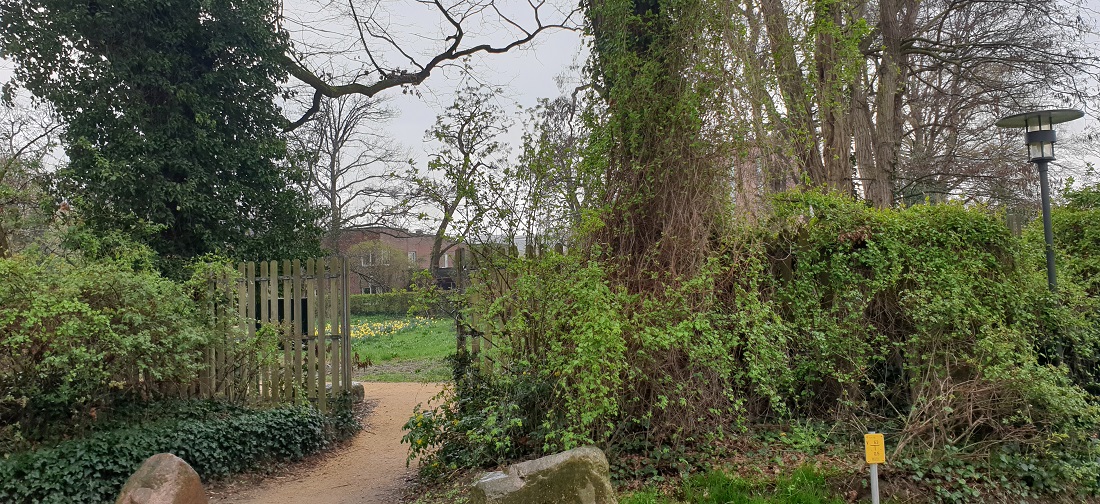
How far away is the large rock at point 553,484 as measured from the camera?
13.8 feet

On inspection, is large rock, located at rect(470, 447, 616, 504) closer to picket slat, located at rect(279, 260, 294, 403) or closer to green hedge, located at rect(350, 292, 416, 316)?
picket slat, located at rect(279, 260, 294, 403)

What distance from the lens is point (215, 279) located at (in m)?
7.52

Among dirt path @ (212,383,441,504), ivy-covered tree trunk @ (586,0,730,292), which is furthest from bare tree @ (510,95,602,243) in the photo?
dirt path @ (212,383,441,504)

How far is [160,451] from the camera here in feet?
19.8

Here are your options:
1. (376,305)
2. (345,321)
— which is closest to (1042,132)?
(345,321)

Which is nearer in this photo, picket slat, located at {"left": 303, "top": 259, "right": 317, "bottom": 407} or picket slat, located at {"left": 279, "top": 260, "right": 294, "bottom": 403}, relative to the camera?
picket slat, located at {"left": 279, "top": 260, "right": 294, "bottom": 403}

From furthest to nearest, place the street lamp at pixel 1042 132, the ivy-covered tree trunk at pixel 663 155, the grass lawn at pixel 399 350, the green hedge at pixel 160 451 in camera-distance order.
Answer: the grass lawn at pixel 399 350, the street lamp at pixel 1042 132, the ivy-covered tree trunk at pixel 663 155, the green hedge at pixel 160 451

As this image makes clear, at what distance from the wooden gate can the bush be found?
0.87 metres

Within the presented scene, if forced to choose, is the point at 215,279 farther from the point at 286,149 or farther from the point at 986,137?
Result: the point at 986,137

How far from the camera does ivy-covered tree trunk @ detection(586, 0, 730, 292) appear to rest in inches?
238

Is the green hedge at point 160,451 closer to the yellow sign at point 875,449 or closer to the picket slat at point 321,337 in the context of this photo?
the picket slat at point 321,337

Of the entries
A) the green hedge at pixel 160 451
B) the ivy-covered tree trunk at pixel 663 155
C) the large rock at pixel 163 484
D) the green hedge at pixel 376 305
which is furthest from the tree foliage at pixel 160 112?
the green hedge at pixel 376 305

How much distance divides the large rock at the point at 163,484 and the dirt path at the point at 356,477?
113 centimetres

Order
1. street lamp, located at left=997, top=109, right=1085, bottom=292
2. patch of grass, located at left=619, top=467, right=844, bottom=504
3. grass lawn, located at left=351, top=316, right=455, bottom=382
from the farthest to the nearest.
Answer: grass lawn, located at left=351, top=316, right=455, bottom=382 → street lamp, located at left=997, top=109, right=1085, bottom=292 → patch of grass, located at left=619, top=467, right=844, bottom=504
